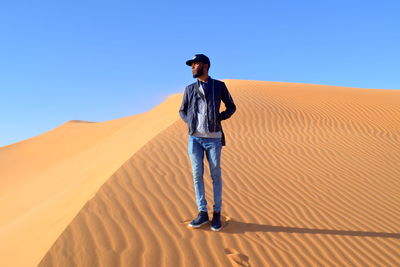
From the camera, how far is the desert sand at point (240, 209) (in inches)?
143

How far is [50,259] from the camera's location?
128 inches

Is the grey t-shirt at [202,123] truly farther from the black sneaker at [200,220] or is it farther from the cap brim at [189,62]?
the black sneaker at [200,220]

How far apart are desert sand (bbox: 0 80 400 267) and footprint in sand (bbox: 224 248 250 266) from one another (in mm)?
11

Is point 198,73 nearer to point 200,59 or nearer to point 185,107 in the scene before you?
point 200,59

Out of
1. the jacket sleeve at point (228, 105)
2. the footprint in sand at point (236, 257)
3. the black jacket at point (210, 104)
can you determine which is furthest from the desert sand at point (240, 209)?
the jacket sleeve at point (228, 105)

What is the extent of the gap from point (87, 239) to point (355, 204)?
440 centimetres

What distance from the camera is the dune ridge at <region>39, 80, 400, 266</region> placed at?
11.9 feet

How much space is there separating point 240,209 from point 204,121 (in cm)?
171

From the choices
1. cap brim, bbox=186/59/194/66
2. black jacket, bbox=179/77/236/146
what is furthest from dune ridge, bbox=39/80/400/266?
cap brim, bbox=186/59/194/66

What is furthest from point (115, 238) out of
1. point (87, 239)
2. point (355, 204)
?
point (355, 204)

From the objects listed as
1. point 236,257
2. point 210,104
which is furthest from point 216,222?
point 210,104

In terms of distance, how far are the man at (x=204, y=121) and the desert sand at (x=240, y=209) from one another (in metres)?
0.53

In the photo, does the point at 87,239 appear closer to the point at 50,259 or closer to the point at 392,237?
the point at 50,259

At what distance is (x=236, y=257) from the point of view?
11.8 ft
